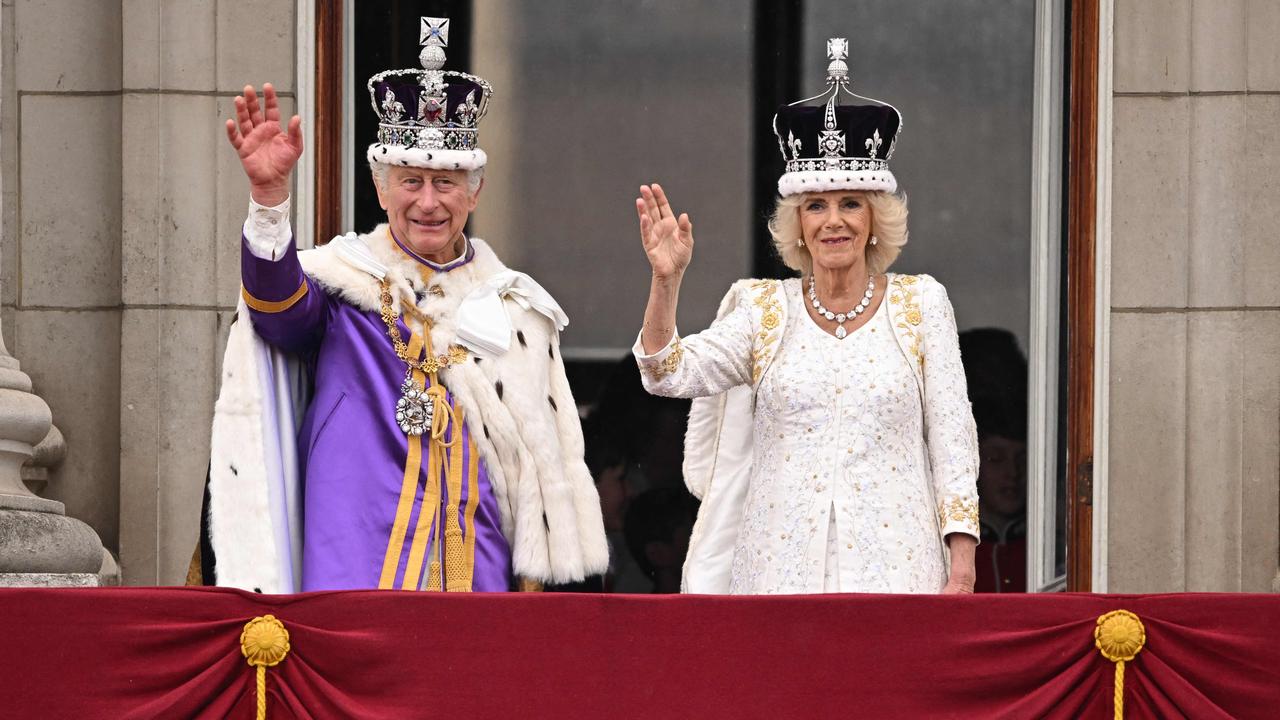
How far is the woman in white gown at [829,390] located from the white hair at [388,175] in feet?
1.77

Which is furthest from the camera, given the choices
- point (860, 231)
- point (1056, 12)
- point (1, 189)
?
point (1056, 12)

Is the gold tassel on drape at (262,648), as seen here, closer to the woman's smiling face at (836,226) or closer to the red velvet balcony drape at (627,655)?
the red velvet balcony drape at (627,655)

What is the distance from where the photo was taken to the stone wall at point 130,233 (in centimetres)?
618

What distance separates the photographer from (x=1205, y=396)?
6223 millimetres

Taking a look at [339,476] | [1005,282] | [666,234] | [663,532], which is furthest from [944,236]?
[339,476]

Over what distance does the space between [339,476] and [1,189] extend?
2229 millimetres

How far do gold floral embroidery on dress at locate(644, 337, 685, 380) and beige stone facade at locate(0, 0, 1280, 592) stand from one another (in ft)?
6.88

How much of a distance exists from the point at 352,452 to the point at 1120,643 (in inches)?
71.1

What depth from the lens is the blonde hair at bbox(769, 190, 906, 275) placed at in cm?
479

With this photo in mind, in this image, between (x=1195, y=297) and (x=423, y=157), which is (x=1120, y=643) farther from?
(x=1195, y=297)

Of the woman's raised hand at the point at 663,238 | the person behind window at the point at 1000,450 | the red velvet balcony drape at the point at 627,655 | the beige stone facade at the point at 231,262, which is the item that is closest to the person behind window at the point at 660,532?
the person behind window at the point at 1000,450

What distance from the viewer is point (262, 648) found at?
3686mm

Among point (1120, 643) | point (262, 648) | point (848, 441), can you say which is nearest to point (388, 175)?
point (848, 441)

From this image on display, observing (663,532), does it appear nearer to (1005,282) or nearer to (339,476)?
(1005,282)
